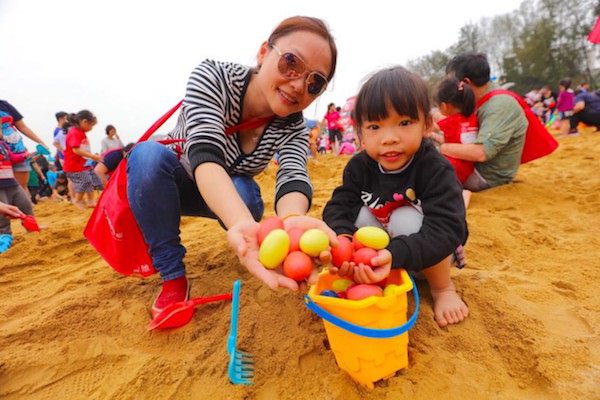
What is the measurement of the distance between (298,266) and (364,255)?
0.28 m

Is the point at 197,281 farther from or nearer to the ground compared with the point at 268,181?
farther from the ground

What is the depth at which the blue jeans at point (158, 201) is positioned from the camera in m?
1.59

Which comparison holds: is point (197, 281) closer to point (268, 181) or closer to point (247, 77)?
point (247, 77)

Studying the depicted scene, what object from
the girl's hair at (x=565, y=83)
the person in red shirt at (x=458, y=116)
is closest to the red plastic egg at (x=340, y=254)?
the person in red shirt at (x=458, y=116)

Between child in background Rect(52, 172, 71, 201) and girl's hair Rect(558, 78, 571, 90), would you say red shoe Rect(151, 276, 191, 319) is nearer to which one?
child in background Rect(52, 172, 71, 201)

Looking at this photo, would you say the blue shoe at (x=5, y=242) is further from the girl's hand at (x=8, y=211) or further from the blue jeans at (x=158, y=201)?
the blue jeans at (x=158, y=201)

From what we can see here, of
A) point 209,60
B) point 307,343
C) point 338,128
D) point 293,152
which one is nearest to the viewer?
point 307,343

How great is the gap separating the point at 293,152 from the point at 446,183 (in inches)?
31.8

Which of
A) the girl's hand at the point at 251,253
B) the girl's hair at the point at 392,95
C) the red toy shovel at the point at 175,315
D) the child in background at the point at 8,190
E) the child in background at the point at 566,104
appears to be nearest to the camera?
the girl's hand at the point at 251,253

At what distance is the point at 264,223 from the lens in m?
1.13

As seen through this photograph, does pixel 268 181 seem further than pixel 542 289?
Yes

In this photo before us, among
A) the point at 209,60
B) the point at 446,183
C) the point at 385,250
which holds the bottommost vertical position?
the point at 385,250

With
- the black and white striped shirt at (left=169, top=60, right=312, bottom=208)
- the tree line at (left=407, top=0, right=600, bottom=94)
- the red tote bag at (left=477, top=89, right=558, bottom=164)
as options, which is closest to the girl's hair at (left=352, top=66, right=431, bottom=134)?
the black and white striped shirt at (left=169, top=60, right=312, bottom=208)

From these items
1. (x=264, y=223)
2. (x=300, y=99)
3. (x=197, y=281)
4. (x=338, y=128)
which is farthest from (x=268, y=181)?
(x=338, y=128)
